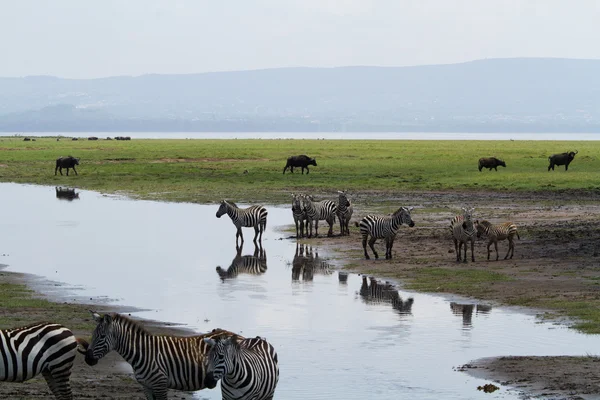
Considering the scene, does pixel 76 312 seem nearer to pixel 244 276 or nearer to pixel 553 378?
pixel 244 276

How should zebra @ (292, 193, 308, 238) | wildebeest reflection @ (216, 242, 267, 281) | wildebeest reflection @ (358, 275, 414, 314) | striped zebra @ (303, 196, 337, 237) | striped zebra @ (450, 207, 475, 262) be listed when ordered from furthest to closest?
striped zebra @ (303, 196, 337, 237) < zebra @ (292, 193, 308, 238) < striped zebra @ (450, 207, 475, 262) < wildebeest reflection @ (216, 242, 267, 281) < wildebeest reflection @ (358, 275, 414, 314)

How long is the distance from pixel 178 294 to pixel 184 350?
1143 cm

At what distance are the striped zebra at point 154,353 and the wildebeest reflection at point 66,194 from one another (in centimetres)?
4062

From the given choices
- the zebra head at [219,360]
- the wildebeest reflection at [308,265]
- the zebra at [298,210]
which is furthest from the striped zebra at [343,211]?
the zebra head at [219,360]

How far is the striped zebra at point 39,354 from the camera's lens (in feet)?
42.7

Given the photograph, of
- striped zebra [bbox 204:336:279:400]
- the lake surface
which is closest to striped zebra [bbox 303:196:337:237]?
the lake surface

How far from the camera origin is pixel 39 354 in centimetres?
1307

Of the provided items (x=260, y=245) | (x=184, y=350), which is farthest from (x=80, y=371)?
(x=260, y=245)

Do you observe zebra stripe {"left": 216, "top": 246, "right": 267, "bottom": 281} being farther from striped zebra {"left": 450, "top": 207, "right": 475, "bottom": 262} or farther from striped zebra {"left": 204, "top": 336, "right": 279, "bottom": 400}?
striped zebra {"left": 204, "top": 336, "right": 279, "bottom": 400}

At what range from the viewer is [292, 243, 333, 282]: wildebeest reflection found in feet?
88.8

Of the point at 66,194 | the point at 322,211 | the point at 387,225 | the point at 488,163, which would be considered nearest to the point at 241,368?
the point at 387,225

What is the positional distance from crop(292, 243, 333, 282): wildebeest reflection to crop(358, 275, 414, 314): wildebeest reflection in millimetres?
1701

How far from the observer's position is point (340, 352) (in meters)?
18.0

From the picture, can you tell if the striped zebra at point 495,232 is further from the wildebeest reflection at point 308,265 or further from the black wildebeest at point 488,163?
the black wildebeest at point 488,163
